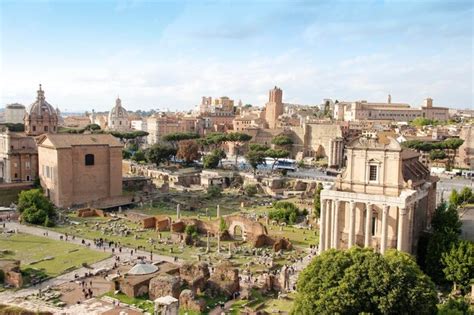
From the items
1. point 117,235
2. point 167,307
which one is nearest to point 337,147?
point 117,235

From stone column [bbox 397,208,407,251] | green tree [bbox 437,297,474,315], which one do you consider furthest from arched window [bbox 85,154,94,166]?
green tree [bbox 437,297,474,315]

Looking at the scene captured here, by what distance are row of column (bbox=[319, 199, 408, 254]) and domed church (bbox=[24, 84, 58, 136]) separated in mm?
51645

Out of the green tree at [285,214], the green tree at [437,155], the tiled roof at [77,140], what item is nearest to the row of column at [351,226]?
the green tree at [285,214]

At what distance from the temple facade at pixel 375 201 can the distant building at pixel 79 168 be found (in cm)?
3288

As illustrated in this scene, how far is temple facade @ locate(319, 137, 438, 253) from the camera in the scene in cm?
3162

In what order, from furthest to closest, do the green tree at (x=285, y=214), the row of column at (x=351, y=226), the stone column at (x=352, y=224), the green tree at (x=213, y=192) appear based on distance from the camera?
the green tree at (x=213, y=192) → the green tree at (x=285, y=214) → the stone column at (x=352, y=224) → the row of column at (x=351, y=226)

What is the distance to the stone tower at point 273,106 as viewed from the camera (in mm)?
135750

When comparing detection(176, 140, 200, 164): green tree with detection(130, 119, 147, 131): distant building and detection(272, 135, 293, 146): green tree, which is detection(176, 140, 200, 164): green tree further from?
detection(130, 119, 147, 131): distant building

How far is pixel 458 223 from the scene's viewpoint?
1390 inches

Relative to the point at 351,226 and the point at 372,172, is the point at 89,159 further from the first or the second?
the point at 372,172

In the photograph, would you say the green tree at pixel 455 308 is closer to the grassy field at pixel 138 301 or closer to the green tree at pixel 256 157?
the grassy field at pixel 138 301

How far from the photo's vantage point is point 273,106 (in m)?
136

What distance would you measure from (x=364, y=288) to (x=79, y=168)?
4259 cm

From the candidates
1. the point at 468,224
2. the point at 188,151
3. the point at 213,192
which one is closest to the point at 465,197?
the point at 468,224
